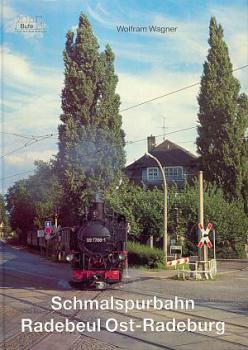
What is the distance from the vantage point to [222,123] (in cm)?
3781

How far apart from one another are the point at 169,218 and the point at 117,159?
635 centimetres

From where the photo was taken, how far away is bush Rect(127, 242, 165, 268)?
2488cm

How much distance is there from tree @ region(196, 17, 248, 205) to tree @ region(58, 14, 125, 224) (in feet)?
34.1

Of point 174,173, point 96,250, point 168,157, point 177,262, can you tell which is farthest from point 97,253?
point 168,157

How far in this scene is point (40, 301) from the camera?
503 inches

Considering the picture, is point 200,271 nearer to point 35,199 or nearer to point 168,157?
point 35,199

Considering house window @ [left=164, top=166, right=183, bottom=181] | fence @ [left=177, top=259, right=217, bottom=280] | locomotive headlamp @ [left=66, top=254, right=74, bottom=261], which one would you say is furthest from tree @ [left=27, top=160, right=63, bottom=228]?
locomotive headlamp @ [left=66, top=254, right=74, bottom=261]

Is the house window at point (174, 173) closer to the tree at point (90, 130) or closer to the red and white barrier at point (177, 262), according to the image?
the tree at point (90, 130)

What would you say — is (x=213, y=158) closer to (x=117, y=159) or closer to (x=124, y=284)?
(x=117, y=159)

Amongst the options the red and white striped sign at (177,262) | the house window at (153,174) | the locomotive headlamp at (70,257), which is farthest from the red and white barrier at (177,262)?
the house window at (153,174)

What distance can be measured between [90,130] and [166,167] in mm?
25375

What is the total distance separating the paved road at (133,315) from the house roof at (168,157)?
35582mm

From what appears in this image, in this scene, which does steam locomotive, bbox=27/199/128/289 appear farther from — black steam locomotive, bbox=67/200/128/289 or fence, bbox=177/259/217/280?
fence, bbox=177/259/217/280

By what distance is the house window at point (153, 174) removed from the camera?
173 ft
